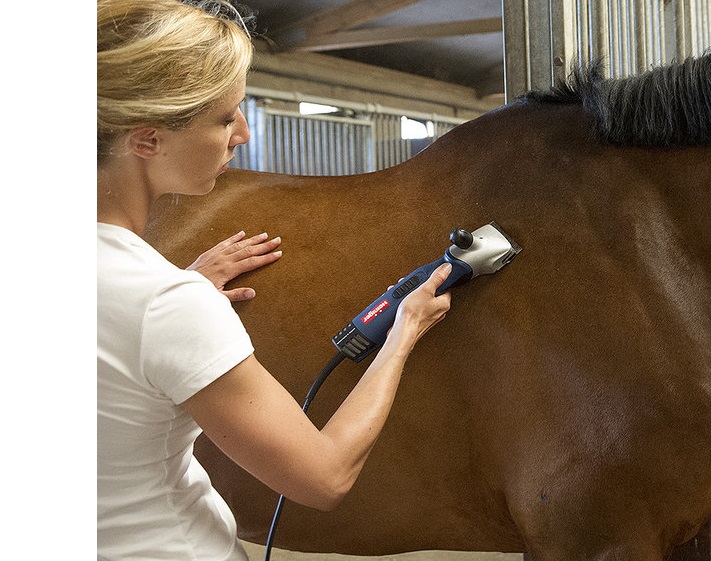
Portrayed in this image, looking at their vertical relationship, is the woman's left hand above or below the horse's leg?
above

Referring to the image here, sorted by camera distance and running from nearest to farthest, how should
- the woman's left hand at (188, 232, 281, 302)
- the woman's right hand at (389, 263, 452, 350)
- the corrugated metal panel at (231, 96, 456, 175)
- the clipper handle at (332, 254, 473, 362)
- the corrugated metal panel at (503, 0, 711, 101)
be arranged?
the woman's right hand at (389, 263, 452, 350) < the clipper handle at (332, 254, 473, 362) < the woman's left hand at (188, 232, 281, 302) < the corrugated metal panel at (503, 0, 711, 101) < the corrugated metal panel at (231, 96, 456, 175)

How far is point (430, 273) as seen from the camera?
42.3 inches

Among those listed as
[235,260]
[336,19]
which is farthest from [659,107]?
[336,19]

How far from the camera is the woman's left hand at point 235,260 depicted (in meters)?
1.34

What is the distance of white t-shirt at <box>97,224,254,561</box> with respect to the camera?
67 cm

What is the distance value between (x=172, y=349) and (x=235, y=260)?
0.70m

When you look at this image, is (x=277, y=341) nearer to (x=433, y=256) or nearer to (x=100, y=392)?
(x=433, y=256)

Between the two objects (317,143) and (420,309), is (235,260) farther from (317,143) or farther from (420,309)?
(317,143)

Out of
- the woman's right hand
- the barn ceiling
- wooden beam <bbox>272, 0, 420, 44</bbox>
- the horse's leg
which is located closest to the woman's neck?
the woman's right hand

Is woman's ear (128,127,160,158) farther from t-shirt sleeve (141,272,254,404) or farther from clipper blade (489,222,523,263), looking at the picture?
clipper blade (489,222,523,263)

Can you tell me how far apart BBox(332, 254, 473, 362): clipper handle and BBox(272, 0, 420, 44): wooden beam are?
12.6ft

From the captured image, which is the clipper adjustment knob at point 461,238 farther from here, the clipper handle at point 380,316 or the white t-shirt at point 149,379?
the white t-shirt at point 149,379
